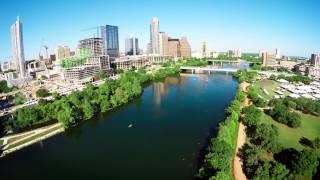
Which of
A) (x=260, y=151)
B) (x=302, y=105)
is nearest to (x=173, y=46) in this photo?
(x=302, y=105)

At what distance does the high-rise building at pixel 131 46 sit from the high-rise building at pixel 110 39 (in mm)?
16437

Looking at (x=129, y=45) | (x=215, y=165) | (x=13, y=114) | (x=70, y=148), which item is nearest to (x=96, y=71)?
(x=13, y=114)

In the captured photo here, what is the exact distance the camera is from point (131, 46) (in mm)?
73312

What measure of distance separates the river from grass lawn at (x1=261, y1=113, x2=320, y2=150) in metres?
3.47

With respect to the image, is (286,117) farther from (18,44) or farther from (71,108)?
(18,44)

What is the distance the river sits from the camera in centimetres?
1071

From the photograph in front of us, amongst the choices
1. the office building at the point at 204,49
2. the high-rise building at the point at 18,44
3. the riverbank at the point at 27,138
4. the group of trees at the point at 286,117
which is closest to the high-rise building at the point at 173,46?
the office building at the point at 204,49

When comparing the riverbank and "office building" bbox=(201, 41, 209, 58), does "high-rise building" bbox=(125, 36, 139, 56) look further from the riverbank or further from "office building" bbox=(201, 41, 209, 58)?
the riverbank

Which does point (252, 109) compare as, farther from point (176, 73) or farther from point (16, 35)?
point (16, 35)

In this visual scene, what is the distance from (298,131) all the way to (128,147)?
8999mm

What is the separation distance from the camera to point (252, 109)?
16.3 metres

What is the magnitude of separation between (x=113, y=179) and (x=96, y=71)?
26.2 meters

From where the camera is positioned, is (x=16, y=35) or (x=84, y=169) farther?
(x=16, y=35)

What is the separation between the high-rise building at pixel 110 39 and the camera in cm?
5169
